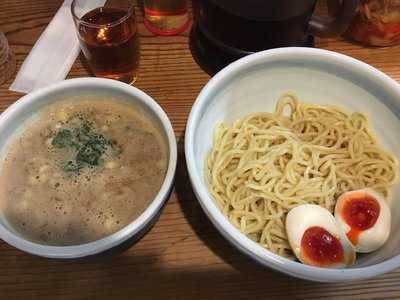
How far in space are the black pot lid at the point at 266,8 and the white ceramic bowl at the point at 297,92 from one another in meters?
0.10

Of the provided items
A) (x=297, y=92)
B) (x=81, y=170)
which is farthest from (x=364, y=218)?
(x=81, y=170)

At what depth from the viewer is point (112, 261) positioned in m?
0.99

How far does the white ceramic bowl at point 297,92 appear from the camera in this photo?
92cm

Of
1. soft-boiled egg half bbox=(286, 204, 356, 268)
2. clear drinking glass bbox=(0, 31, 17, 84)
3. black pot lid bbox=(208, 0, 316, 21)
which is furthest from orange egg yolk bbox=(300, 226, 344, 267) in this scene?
clear drinking glass bbox=(0, 31, 17, 84)

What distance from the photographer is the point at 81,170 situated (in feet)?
3.34

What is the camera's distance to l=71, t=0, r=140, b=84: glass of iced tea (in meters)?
1.18

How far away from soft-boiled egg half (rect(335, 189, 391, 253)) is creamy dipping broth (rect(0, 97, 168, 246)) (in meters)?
0.40

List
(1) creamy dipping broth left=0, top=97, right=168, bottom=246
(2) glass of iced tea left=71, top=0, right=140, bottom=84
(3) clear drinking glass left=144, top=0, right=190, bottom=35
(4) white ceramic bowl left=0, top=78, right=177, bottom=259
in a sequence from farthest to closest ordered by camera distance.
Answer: (3) clear drinking glass left=144, top=0, right=190, bottom=35 → (2) glass of iced tea left=71, top=0, right=140, bottom=84 → (1) creamy dipping broth left=0, top=97, right=168, bottom=246 → (4) white ceramic bowl left=0, top=78, right=177, bottom=259

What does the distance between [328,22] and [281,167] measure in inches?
14.6

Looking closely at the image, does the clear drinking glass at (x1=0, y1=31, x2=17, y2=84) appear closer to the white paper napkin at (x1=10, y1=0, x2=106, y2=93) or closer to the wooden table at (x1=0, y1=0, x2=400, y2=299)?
the white paper napkin at (x1=10, y1=0, x2=106, y2=93)

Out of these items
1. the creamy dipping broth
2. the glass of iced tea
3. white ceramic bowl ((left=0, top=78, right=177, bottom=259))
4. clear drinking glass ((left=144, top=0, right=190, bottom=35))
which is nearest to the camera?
white ceramic bowl ((left=0, top=78, right=177, bottom=259))

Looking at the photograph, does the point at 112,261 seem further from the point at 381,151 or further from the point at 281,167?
the point at 381,151

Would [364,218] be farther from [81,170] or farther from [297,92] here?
[81,170]

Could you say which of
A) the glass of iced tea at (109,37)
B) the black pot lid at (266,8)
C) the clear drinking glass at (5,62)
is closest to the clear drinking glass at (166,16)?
the glass of iced tea at (109,37)
